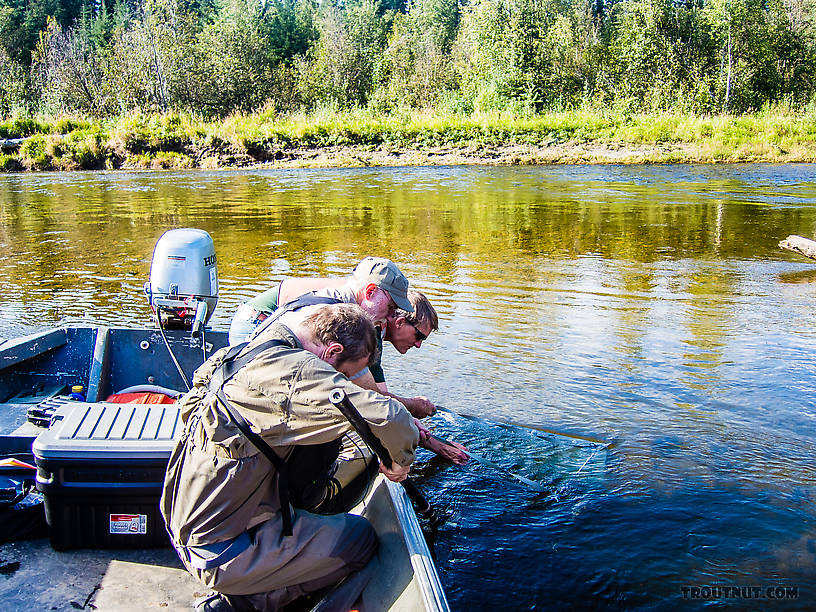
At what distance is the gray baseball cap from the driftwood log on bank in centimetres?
850

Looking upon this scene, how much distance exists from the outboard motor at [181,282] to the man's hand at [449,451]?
1.65 metres

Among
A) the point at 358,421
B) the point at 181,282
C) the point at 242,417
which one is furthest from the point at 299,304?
the point at 181,282

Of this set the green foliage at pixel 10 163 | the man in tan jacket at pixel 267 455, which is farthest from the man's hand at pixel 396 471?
the green foliage at pixel 10 163

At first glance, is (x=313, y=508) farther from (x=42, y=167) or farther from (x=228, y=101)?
(x=228, y=101)

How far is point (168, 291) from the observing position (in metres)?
4.66

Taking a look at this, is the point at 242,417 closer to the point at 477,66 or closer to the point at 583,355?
the point at 583,355

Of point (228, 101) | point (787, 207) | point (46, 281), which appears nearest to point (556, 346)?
point (46, 281)

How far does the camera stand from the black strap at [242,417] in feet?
7.29

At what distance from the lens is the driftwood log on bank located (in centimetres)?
1014

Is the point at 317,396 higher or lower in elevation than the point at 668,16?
lower

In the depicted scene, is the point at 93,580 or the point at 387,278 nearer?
the point at 93,580

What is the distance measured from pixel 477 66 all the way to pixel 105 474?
119ft

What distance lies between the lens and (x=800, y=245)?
1036cm

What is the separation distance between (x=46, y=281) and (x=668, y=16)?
3389 centimetres
